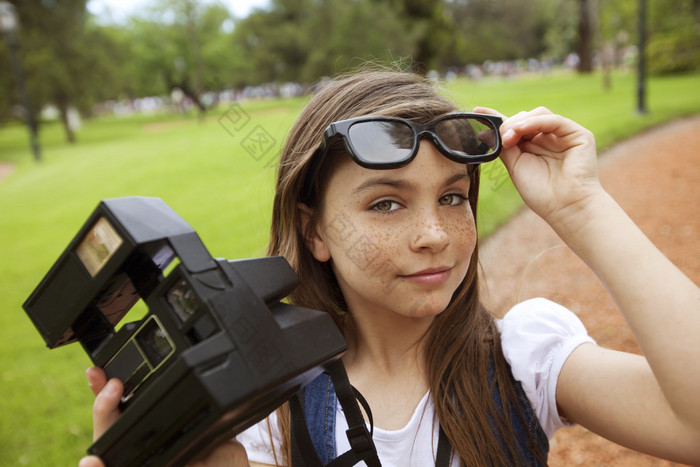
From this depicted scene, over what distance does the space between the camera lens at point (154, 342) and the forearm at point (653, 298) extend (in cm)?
97

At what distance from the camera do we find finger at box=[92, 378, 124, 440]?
3.33 feet

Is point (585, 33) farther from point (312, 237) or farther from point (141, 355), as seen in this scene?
point (141, 355)

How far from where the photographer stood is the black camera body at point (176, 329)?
2.80ft

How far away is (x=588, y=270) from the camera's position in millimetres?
4418

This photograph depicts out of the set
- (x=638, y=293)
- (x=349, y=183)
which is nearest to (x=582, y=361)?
(x=638, y=293)

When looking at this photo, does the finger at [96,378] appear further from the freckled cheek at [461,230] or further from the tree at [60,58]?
the tree at [60,58]

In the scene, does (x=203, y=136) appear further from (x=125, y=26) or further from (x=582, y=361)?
(x=125, y=26)

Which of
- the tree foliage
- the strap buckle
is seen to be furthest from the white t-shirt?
the tree foliage

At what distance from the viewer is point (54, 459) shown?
10.3 ft

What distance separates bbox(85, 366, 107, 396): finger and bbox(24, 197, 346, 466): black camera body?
0.5 inches

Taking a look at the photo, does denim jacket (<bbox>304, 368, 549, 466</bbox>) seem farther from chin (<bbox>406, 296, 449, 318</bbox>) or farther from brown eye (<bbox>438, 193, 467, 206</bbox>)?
brown eye (<bbox>438, 193, 467, 206</bbox>)

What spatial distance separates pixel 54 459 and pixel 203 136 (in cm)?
1610

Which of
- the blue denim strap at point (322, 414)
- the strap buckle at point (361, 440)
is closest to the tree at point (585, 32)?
the blue denim strap at point (322, 414)

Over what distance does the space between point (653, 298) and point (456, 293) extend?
65cm
